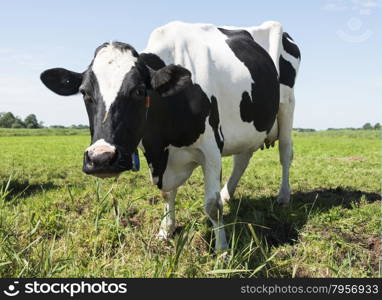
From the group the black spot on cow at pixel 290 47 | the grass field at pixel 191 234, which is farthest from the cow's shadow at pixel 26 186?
the black spot on cow at pixel 290 47

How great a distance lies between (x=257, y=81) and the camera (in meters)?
5.62

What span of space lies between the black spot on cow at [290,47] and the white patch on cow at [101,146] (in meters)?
4.69

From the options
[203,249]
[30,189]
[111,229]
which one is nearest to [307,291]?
[203,249]

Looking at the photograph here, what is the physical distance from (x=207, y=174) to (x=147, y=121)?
2.98 ft

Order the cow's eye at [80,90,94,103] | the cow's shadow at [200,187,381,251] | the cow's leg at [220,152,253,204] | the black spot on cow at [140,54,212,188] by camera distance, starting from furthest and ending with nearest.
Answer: the cow's leg at [220,152,253,204], the cow's shadow at [200,187,381,251], the black spot on cow at [140,54,212,188], the cow's eye at [80,90,94,103]

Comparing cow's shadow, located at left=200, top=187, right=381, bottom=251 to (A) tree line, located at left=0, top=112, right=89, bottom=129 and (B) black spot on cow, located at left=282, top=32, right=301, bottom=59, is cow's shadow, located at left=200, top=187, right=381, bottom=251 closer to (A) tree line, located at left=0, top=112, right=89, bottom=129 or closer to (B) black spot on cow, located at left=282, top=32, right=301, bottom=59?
(B) black spot on cow, located at left=282, top=32, right=301, bottom=59

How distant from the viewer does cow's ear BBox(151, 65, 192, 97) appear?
3.95m

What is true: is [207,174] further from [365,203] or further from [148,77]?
[365,203]

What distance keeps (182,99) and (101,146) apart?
1461mm

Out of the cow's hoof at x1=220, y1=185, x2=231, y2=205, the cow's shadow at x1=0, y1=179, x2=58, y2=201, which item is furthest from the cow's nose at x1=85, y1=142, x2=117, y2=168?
the cow's shadow at x1=0, y1=179, x2=58, y2=201

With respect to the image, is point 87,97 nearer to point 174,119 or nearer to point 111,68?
point 111,68

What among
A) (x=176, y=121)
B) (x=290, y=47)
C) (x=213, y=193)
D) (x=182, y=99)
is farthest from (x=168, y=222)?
(x=290, y=47)

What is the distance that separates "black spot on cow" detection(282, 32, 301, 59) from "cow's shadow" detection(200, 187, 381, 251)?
8.08ft

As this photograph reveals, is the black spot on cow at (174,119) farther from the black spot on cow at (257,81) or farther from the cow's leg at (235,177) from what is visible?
the cow's leg at (235,177)
